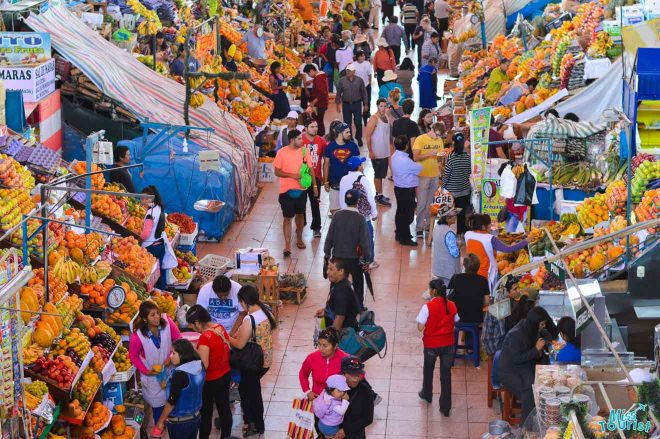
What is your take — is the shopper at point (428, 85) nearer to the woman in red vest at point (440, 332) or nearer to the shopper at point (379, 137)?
the shopper at point (379, 137)

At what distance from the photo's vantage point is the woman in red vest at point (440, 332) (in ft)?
30.6

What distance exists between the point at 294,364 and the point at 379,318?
1398 mm

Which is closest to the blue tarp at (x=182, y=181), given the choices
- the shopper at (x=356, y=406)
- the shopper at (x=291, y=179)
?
the shopper at (x=291, y=179)

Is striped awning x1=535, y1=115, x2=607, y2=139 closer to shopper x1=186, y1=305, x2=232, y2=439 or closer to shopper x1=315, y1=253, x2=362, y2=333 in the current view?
shopper x1=315, y1=253, x2=362, y2=333

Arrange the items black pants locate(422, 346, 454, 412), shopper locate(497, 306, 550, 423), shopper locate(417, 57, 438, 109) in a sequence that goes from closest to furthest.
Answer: shopper locate(497, 306, 550, 423) → black pants locate(422, 346, 454, 412) → shopper locate(417, 57, 438, 109)

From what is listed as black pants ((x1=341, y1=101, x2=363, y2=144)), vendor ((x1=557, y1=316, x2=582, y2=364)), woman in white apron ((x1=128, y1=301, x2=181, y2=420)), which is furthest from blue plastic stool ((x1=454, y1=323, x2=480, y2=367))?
black pants ((x1=341, y1=101, x2=363, y2=144))

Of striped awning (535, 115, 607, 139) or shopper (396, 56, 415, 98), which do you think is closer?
striped awning (535, 115, 607, 139)

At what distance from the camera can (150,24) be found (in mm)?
16828

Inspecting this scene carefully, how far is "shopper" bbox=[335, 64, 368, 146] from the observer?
57.3 feet

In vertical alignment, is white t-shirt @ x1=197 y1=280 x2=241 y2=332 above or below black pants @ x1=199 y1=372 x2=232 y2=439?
above

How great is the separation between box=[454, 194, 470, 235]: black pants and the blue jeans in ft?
18.9

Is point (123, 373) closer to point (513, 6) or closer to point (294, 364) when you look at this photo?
point (294, 364)

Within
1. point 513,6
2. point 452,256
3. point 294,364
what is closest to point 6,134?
point 294,364

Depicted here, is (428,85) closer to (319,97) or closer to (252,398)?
(319,97)
